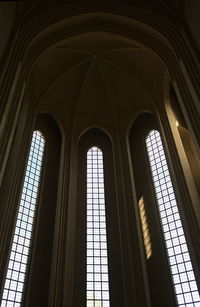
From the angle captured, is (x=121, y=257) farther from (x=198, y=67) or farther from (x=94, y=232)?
(x=198, y=67)

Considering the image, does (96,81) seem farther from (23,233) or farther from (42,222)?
(23,233)

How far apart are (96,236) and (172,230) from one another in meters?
3.32

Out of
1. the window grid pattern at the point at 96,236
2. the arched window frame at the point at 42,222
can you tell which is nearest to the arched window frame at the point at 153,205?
the window grid pattern at the point at 96,236

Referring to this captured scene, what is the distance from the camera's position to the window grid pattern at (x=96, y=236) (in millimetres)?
12430

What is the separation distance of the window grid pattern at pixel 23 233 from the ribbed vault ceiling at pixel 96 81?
8.58ft

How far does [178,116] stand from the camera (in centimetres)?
1597

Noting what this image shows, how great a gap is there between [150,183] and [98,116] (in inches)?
227

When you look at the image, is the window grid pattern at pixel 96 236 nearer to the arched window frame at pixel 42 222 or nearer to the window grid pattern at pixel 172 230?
the arched window frame at pixel 42 222

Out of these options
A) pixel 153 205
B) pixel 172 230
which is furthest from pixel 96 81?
pixel 172 230

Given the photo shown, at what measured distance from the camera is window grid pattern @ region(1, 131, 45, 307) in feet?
37.7

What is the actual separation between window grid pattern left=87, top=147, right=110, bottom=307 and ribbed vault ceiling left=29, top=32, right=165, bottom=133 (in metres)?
2.59

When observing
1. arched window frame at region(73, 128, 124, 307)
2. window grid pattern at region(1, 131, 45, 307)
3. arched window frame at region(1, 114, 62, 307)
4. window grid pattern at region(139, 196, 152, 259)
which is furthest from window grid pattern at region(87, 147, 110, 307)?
window grid pattern at region(1, 131, 45, 307)

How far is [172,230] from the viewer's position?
13172 millimetres

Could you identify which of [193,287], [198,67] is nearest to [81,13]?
[198,67]
